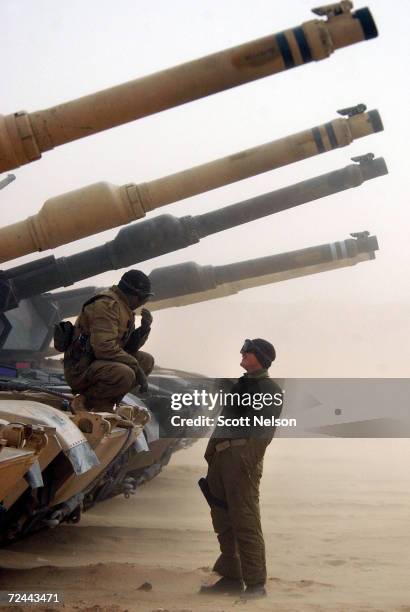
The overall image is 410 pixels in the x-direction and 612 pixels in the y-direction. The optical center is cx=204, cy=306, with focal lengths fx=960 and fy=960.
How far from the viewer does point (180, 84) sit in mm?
5297

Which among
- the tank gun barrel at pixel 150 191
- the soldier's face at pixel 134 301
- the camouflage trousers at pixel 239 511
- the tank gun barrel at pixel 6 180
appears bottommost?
the camouflage trousers at pixel 239 511

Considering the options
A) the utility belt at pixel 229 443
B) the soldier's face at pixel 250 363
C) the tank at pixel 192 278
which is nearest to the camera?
the utility belt at pixel 229 443

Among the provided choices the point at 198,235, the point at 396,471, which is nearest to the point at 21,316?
the point at 198,235

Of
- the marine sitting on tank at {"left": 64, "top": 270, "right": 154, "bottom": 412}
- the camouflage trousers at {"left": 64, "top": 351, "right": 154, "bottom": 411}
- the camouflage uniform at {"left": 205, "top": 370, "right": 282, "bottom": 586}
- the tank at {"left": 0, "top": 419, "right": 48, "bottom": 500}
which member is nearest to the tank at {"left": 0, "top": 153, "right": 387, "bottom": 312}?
the marine sitting on tank at {"left": 64, "top": 270, "right": 154, "bottom": 412}

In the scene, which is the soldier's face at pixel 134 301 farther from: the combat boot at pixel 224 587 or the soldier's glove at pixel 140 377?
the combat boot at pixel 224 587

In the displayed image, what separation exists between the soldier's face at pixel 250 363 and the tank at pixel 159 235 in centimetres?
277

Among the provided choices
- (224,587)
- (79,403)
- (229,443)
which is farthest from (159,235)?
(224,587)

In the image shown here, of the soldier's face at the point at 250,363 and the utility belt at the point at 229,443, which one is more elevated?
the soldier's face at the point at 250,363

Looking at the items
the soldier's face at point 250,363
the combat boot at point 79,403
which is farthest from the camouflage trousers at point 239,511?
the combat boot at point 79,403

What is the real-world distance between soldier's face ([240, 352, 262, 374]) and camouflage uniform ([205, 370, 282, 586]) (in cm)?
4

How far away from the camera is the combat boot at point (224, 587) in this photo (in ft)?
20.3

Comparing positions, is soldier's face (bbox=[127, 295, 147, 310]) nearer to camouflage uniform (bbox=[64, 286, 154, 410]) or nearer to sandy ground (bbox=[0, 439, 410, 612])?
camouflage uniform (bbox=[64, 286, 154, 410])

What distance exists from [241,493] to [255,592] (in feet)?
2.07

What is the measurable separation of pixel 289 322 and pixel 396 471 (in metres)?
16.7
